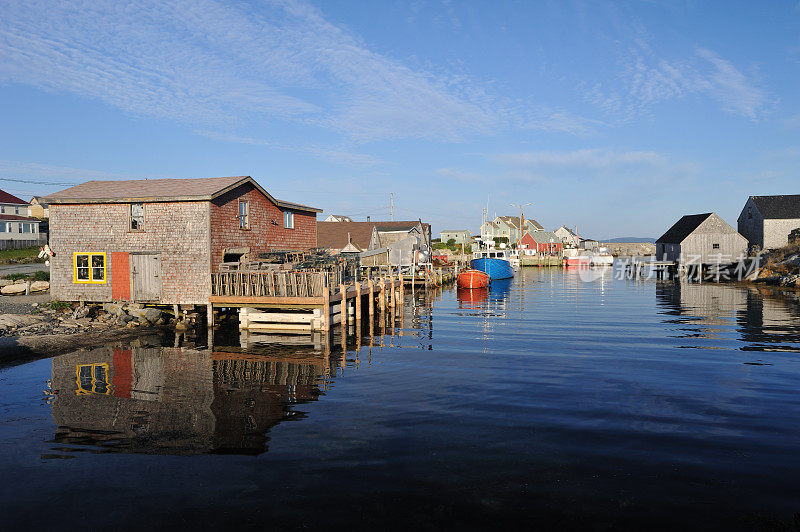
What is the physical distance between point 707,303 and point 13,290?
155 ft

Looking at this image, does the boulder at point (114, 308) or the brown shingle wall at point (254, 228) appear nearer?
the brown shingle wall at point (254, 228)

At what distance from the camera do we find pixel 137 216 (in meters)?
26.2

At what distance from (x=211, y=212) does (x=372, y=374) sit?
12.8 meters

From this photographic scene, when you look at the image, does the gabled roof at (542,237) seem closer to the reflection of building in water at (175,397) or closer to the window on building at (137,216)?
the window on building at (137,216)

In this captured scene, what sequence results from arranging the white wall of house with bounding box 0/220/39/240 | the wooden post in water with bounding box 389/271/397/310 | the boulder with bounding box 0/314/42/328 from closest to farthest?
the boulder with bounding box 0/314/42/328, the wooden post in water with bounding box 389/271/397/310, the white wall of house with bounding box 0/220/39/240

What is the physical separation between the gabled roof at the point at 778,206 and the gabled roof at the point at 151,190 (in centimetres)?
6040

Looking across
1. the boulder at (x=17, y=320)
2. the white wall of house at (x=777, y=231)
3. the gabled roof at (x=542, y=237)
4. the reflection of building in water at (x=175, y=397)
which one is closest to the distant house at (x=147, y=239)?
the boulder at (x=17, y=320)

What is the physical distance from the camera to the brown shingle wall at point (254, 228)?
25766mm

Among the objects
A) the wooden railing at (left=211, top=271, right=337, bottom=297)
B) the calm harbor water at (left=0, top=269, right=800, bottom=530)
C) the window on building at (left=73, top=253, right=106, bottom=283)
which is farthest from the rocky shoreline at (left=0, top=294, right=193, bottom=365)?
the wooden railing at (left=211, top=271, right=337, bottom=297)

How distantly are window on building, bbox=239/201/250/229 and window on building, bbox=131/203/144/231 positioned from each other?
4.61 metres

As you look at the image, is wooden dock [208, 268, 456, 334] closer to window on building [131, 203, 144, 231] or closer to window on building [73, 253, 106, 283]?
window on building [131, 203, 144, 231]

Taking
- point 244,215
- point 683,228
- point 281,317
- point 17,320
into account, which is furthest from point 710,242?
point 17,320

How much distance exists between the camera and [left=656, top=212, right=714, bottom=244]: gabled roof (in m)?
66.5

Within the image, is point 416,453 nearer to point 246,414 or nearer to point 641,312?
point 246,414
